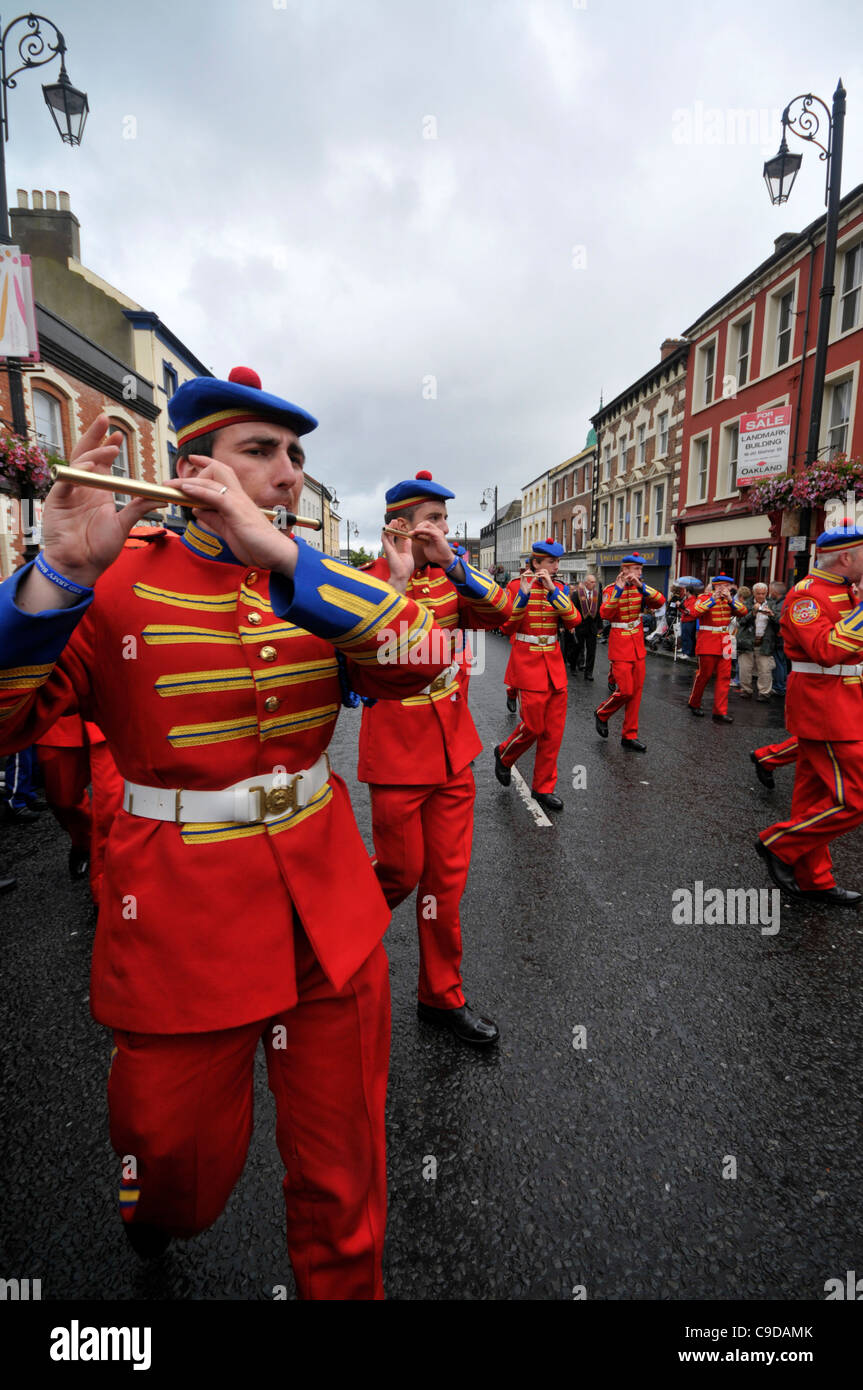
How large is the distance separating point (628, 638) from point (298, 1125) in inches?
289

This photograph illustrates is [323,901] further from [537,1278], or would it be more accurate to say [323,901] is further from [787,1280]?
[787,1280]

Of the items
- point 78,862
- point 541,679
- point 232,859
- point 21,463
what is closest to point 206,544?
point 232,859

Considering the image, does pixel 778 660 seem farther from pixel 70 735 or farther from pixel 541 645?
pixel 70 735

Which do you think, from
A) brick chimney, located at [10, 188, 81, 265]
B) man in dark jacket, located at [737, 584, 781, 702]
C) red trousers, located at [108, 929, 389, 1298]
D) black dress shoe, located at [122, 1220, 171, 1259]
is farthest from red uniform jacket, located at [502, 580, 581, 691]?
brick chimney, located at [10, 188, 81, 265]

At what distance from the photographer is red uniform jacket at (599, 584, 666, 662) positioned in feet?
26.6

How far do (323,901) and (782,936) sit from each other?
3.21 meters

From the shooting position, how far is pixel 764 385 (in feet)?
59.5

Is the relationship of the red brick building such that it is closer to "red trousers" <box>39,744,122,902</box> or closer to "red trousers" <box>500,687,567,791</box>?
"red trousers" <box>500,687,567,791</box>

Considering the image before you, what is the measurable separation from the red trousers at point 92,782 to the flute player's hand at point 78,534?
296 centimetres

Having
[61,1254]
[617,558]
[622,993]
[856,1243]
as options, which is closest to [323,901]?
[61,1254]

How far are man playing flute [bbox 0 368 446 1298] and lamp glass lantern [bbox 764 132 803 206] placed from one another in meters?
11.0

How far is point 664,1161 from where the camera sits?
7.22 feet

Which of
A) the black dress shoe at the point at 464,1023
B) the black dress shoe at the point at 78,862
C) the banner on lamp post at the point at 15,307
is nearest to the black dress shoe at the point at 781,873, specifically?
the black dress shoe at the point at 464,1023

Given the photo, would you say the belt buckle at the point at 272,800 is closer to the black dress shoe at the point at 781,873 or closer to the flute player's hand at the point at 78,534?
the flute player's hand at the point at 78,534
